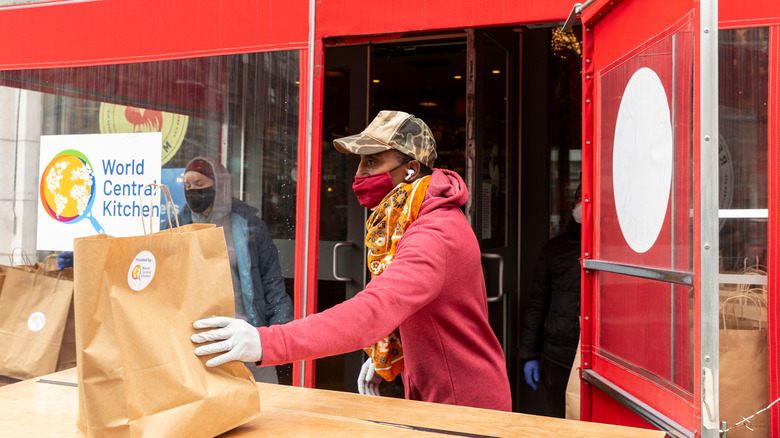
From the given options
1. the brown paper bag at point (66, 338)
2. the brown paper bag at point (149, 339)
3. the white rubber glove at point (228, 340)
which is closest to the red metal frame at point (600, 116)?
the white rubber glove at point (228, 340)

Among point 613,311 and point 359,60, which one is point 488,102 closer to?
point 359,60

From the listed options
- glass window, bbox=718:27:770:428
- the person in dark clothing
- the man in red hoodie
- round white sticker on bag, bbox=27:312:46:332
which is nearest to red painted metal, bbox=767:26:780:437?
glass window, bbox=718:27:770:428

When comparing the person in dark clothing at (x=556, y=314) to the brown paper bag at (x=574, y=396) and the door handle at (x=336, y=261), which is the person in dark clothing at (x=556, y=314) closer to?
the brown paper bag at (x=574, y=396)

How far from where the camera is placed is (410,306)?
194 cm

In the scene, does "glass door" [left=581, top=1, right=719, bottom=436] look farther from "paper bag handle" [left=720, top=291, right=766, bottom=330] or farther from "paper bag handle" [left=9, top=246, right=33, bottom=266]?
"paper bag handle" [left=9, top=246, right=33, bottom=266]

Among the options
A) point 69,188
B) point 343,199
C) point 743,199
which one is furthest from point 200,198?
point 743,199

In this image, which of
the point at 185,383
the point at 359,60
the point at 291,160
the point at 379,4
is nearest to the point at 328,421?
the point at 185,383

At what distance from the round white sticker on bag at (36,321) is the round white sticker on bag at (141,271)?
2837mm

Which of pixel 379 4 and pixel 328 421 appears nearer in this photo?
pixel 328 421

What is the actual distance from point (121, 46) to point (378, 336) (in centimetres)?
283

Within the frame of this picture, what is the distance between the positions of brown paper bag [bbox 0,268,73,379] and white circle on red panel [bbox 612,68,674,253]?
311 cm

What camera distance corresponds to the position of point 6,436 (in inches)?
63.6

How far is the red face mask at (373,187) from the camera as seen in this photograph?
8.50 feet

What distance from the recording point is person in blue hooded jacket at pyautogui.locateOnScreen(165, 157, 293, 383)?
3.54m
